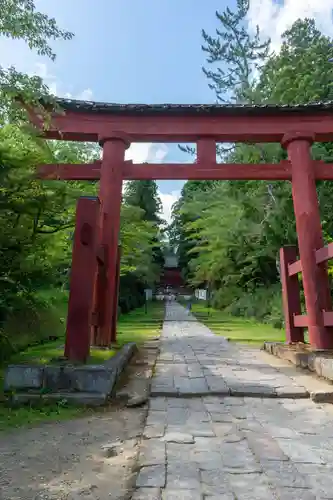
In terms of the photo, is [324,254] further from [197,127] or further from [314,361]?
[197,127]

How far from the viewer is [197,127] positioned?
335 inches

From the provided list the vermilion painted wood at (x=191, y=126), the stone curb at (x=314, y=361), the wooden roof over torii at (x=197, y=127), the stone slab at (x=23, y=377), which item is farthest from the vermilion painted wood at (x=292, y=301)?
the stone slab at (x=23, y=377)

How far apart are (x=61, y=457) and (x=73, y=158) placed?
31.3 feet

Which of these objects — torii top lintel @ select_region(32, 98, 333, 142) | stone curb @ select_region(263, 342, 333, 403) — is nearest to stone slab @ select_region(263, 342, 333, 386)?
stone curb @ select_region(263, 342, 333, 403)

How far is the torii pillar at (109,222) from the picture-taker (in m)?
7.33

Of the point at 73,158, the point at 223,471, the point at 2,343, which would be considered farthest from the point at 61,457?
the point at 73,158

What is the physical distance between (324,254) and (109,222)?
4.03m

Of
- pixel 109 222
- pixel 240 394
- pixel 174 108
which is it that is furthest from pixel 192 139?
pixel 240 394

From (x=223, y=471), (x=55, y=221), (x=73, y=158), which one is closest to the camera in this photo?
(x=223, y=471)

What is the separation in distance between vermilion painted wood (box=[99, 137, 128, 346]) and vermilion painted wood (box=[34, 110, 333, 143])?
0.40m

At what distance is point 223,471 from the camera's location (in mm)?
2658

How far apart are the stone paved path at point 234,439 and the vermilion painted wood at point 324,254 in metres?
2.02

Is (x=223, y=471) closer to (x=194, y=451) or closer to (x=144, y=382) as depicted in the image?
(x=194, y=451)

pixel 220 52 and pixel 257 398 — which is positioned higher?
pixel 220 52
